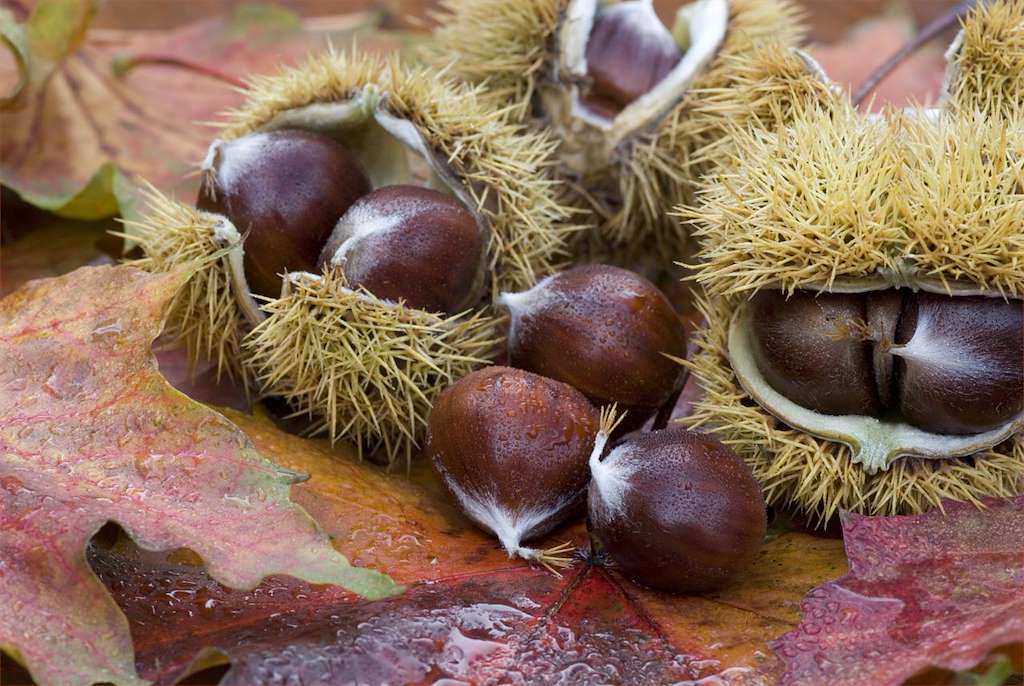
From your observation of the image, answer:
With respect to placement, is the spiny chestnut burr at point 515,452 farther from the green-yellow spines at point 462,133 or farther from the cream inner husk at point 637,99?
the cream inner husk at point 637,99

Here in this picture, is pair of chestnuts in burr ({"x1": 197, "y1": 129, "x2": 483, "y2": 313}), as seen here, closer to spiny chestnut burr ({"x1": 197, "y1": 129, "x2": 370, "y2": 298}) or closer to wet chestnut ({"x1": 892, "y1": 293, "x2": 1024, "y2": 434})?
spiny chestnut burr ({"x1": 197, "y1": 129, "x2": 370, "y2": 298})

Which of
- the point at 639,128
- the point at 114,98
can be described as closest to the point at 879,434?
the point at 639,128

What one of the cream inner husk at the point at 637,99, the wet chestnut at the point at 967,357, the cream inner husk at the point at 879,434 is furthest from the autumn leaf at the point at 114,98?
the wet chestnut at the point at 967,357

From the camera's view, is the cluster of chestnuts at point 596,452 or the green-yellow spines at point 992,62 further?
the green-yellow spines at point 992,62

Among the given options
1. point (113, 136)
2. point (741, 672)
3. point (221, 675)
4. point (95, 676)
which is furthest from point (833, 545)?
point (113, 136)

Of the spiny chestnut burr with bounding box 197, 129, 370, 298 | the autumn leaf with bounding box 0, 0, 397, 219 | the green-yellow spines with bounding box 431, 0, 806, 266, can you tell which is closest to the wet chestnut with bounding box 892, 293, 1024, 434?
the green-yellow spines with bounding box 431, 0, 806, 266

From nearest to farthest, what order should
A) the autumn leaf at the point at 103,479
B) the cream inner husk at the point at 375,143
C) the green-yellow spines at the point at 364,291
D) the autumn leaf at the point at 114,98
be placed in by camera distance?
the autumn leaf at the point at 103,479 < the green-yellow spines at the point at 364,291 < the cream inner husk at the point at 375,143 < the autumn leaf at the point at 114,98

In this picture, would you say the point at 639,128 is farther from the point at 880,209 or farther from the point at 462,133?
the point at 880,209
